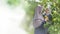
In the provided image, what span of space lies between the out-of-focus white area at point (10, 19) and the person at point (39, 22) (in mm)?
115

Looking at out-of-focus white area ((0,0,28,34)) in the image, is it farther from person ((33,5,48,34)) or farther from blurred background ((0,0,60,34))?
person ((33,5,48,34))

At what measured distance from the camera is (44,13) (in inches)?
46.8

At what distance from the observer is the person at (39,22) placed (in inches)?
46.6

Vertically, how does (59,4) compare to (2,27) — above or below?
above

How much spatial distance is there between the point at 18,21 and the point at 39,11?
0.68ft

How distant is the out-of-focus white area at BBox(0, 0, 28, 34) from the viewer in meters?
1.12

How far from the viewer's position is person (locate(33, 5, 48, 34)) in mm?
1183

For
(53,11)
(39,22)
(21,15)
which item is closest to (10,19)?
(21,15)

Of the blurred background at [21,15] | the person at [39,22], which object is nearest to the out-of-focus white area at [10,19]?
the blurred background at [21,15]

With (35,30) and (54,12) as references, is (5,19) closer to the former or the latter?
(35,30)

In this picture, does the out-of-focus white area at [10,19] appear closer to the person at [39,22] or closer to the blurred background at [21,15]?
the blurred background at [21,15]

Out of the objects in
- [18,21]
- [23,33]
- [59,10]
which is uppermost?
[59,10]

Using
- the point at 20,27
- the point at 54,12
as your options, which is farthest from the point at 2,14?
the point at 54,12

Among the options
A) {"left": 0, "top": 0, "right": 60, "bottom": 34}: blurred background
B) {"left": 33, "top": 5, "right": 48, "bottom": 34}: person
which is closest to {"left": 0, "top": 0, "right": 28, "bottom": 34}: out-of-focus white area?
{"left": 0, "top": 0, "right": 60, "bottom": 34}: blurred background
